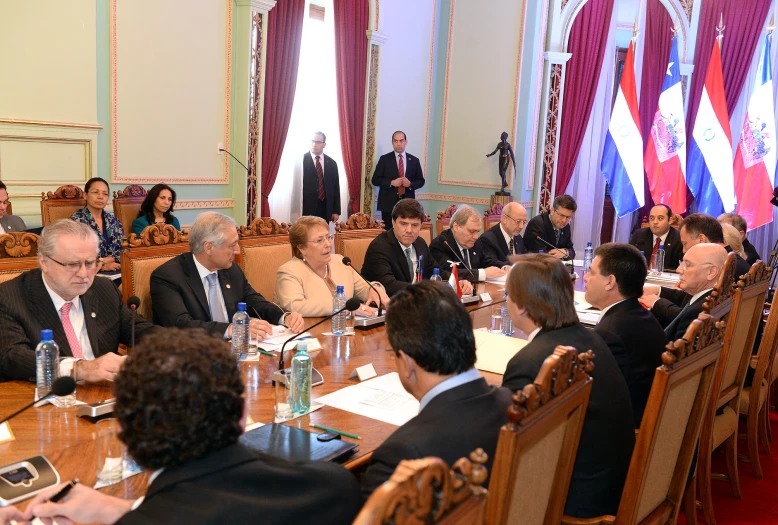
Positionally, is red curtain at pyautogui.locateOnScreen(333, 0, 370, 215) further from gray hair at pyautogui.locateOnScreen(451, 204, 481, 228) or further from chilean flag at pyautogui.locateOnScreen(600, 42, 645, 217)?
gray hair at pyautogui.locateOnScreen(451, 204, 481, 228)

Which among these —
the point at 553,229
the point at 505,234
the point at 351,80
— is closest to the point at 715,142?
the point at 553,229

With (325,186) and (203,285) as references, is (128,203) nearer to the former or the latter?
(325,186)

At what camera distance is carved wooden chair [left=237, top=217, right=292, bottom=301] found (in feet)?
12.5

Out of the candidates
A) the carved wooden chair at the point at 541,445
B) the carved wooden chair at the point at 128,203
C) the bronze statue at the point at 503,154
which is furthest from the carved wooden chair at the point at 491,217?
the carved wooden chair at the point at 541,445

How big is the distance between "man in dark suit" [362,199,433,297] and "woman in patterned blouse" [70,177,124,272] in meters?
2.04

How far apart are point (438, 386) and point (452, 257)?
134 inches

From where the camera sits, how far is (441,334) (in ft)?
5.24

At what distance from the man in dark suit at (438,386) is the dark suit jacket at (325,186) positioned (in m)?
5.80

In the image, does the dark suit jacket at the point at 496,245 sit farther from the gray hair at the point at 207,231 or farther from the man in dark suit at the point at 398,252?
the gray hair at the point at 207,231

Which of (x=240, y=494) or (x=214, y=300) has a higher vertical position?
(x=240, y=494)

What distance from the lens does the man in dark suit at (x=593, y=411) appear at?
196cm

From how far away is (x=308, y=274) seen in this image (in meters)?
3.55

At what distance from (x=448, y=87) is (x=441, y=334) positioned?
794cm

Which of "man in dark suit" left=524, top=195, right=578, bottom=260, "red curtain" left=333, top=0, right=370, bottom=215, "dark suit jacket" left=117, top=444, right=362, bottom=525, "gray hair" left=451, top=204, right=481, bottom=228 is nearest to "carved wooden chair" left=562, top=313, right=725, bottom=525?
"dark suit jacket" left=117, top=444, right=362, bottom=525
